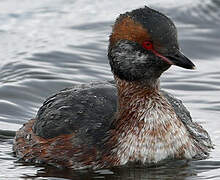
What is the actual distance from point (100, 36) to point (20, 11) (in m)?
3.16

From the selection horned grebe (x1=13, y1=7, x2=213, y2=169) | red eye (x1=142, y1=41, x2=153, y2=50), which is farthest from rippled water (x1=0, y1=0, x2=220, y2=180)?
red eye (x1=142, y1=41, x2=153, y2=50)

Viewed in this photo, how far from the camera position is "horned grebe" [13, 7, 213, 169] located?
46.4ft

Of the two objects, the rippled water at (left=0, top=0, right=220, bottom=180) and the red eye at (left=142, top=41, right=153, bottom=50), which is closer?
the red eye at (left=142, top=41, right=153, bottom=50)

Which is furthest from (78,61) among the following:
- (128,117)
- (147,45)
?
(147,45)

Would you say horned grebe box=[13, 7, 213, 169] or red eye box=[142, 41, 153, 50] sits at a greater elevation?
red eye box=[142, 41, 153, 50]

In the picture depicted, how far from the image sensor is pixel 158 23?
1411cm

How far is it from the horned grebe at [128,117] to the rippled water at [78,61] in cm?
24

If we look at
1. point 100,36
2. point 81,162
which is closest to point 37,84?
point 100,36

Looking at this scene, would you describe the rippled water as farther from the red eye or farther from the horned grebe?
the red eye

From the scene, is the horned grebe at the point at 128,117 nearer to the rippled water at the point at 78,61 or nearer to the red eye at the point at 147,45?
the red eye at the point at 147,45

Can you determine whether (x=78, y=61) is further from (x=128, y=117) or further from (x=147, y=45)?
(x=147, y=45)

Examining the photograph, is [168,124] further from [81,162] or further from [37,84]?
[37,84]

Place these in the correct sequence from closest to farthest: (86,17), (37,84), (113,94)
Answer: (113,94)
(37,84)
(86,17)

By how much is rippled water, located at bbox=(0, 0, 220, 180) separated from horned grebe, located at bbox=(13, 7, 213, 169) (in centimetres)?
24
